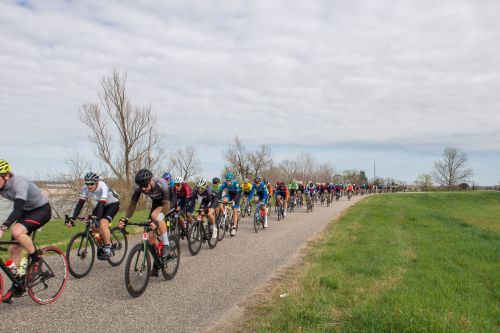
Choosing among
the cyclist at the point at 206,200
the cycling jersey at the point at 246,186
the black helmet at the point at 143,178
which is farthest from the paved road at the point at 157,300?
the cycling jersey at the point at 246,186

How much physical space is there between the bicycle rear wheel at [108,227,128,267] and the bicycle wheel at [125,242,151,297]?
1.77 m

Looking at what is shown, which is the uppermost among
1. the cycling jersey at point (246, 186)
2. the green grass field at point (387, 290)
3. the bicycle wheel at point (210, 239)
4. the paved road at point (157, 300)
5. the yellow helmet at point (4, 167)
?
the yellow helmet at point (4, 167)

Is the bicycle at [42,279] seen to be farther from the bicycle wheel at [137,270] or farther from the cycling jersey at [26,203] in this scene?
the bicycle wheel at [137,270]

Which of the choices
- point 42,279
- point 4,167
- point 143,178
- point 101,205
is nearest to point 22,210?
point 4,167

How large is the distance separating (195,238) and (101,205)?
2.74 meters

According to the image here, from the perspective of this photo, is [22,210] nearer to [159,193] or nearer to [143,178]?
[143,178]

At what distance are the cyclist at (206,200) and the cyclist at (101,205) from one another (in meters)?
2.92

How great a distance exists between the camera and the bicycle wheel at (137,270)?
222 inches

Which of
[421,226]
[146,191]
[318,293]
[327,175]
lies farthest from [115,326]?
[327,175]

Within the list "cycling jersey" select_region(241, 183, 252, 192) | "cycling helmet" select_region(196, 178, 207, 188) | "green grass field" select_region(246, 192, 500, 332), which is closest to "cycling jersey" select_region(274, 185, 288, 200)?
"cycling jersey" select_region(241, 183, 252, 192)

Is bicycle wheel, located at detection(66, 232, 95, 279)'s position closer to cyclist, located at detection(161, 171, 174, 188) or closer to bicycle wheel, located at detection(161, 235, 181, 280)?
bicycle wheel, located at detection(161, 235, 181, 280)

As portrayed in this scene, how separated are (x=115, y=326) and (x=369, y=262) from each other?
5.67 m

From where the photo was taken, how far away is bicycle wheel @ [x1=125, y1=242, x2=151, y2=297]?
5649 millimetres

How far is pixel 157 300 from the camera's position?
18.6ft
